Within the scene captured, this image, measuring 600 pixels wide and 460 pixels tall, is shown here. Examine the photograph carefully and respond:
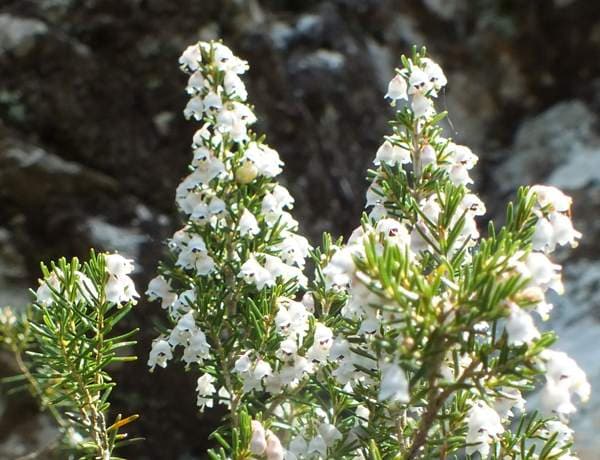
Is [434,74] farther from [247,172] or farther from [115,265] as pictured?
[115,265]

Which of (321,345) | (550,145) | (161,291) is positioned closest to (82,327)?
(161,291)

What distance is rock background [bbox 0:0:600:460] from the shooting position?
1949mm

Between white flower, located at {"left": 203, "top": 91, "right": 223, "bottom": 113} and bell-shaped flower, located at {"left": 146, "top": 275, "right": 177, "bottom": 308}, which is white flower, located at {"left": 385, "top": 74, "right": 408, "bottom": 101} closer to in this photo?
white flower, located at {"left": 203, "top": 91, "right": 223, "bottom": 113}

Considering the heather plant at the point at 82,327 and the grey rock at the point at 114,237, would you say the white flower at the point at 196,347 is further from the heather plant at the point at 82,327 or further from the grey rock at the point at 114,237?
the grey rock at the point at 114,237

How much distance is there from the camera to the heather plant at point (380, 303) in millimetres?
595

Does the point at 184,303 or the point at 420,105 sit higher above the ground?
the point at 420,105

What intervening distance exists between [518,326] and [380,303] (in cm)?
11

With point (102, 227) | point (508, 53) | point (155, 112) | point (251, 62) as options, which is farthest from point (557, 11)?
point (102, 227)

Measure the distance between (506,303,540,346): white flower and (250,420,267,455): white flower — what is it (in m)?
0.27

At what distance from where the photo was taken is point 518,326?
1.81 ft

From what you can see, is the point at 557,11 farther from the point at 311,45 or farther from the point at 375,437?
the point at 375,437

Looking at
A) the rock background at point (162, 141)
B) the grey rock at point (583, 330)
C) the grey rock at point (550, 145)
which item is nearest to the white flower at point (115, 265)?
the rock background at point (162, 141)

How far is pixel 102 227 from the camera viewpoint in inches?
78.7

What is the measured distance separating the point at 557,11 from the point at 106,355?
2.86 metres
